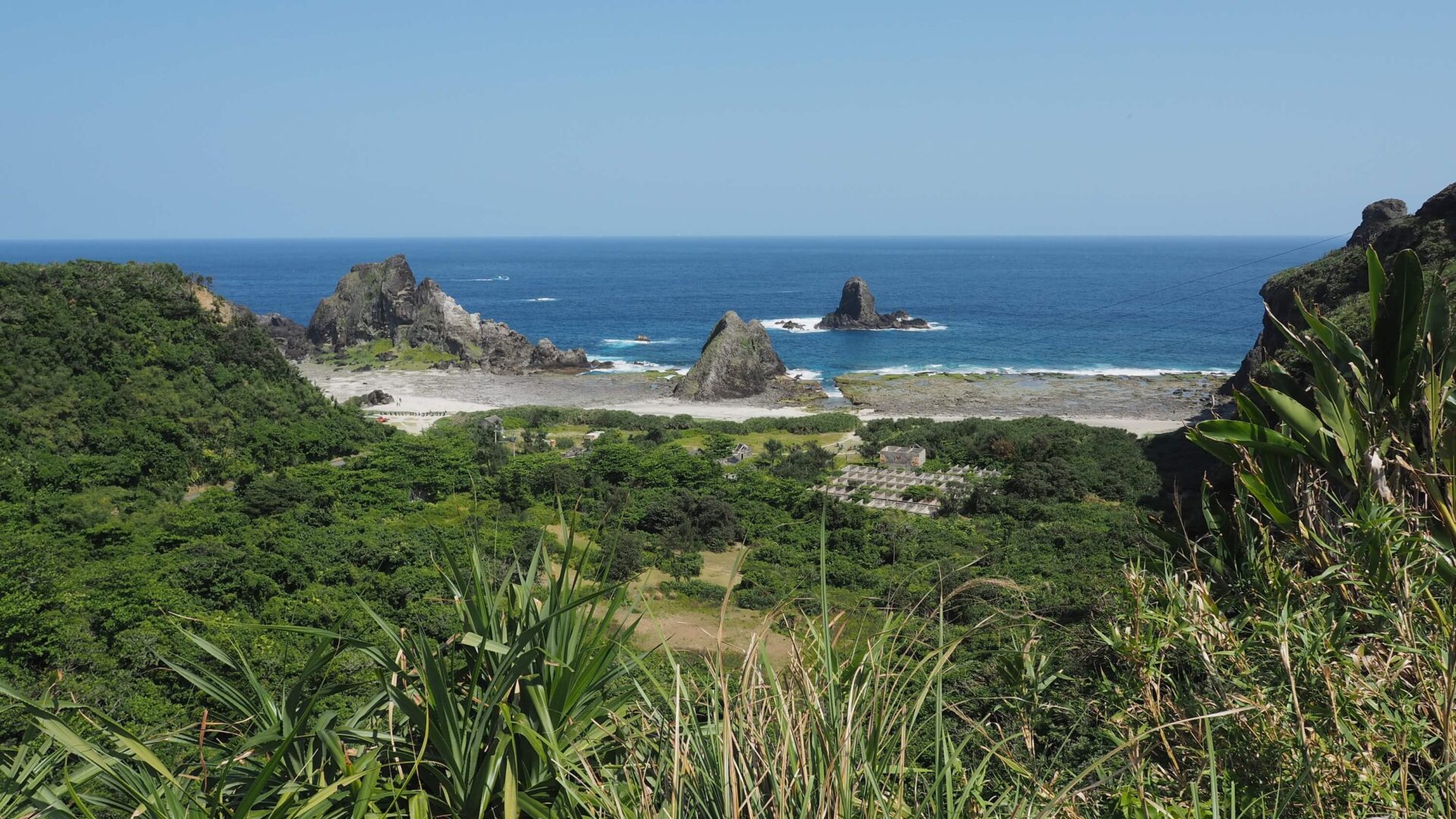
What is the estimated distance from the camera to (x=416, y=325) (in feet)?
211

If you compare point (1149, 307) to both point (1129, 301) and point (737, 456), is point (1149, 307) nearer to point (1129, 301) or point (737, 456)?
point (1129, 301)

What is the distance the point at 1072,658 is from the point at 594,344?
222 feet

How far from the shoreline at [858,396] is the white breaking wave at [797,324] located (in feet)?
78.1

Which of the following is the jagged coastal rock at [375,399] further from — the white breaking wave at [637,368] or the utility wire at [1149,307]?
the utility wire at [1149,307]

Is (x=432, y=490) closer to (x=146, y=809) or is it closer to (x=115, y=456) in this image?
(x=115, y=456)

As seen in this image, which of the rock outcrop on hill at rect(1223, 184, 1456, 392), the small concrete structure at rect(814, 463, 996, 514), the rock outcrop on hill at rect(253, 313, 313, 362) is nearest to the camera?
the rock outcrop on hill at rect(1223, 184, 1456, 392)

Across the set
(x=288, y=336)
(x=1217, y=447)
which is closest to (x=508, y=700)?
(x=1217, y=447)

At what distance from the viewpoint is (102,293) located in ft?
103

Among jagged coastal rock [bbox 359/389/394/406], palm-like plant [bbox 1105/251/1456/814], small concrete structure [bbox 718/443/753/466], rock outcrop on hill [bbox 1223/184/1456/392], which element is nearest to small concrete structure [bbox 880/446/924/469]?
small concrete structure [bbox 718/443/753/466]

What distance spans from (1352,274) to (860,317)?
5241 cm

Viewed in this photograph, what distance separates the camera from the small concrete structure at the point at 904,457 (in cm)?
3166

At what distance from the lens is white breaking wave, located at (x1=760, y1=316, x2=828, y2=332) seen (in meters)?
82.4

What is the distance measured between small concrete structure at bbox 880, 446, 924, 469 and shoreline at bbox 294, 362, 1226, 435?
11.9 metres

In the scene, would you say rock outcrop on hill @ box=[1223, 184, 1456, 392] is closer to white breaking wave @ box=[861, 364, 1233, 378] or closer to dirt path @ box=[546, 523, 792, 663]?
dirt path @ box=[546, 523, 792, 663]
